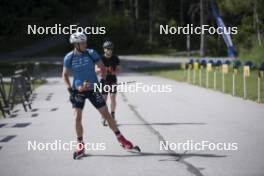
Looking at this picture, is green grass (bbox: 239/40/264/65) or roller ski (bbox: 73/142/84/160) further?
green grass (bbox: 239/40/264/65)

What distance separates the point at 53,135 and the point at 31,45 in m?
64.9

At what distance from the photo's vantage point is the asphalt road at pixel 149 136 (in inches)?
337

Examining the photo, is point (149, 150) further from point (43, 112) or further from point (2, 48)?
point (2, 48)

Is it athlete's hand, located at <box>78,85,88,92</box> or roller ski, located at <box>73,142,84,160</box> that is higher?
athlete's hand, located at <box>78,85,88,92</box>

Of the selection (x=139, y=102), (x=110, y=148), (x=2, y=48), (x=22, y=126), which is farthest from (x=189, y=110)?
(x=2, y=48)

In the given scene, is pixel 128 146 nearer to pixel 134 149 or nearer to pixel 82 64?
pixel 134 149

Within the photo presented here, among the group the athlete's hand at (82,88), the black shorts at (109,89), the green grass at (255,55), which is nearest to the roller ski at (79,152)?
the athlete's hand at (82,88)

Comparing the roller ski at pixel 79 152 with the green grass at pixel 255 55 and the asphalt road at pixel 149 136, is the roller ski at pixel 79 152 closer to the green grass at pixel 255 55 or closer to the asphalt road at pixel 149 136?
the asphalt road at pixel 149 136

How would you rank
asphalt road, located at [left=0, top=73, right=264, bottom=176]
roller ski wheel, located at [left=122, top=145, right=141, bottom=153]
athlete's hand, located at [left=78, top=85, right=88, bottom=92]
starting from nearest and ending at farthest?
1. asphalt road, located at [left=0, top=73, right=264, bottom=176]
2. athlete's hand, located at [left=78, top=85, right=88, bottom=92]
3. roller ski wheel, located at [left=122, top=145, right=141, bottom=153]

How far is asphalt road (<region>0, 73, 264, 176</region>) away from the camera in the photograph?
8.57 metres

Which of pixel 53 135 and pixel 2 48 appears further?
pixel 2 48

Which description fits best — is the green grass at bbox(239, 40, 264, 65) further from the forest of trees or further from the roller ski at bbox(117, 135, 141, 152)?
the roller ski at bbox(117, 135, 141, 152)

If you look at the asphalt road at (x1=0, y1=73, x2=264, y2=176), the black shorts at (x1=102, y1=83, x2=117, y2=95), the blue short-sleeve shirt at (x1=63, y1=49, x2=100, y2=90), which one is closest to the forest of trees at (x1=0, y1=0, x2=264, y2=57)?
the asphalt road at (x1=0, y1=73, x2=264, y2=176)

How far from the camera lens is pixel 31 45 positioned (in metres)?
75.9
